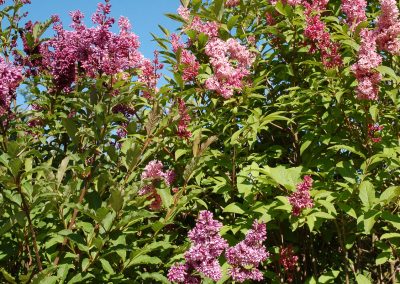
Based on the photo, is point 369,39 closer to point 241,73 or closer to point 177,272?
point 241,73

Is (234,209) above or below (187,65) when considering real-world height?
below

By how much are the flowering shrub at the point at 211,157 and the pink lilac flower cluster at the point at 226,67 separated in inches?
0.5

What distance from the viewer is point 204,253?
213cm

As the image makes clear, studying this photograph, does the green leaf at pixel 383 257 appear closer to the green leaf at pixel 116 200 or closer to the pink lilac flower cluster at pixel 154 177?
the pink lilac flower cluster at pixel 154 177

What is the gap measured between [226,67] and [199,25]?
0.73 metres

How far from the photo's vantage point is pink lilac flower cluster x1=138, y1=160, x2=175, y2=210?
3.08m

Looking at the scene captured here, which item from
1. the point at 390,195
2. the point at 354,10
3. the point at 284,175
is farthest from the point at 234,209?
the point at 354,10

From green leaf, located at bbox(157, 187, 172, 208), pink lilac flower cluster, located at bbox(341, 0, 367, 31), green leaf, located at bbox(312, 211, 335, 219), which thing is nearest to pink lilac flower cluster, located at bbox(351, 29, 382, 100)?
pink lilac flower cluster, located at bbox(341, 0, 367, 31)

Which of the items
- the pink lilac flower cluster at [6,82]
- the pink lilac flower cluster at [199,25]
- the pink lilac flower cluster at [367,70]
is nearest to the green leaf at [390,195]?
the pink lilac flower cluster at [367,70]

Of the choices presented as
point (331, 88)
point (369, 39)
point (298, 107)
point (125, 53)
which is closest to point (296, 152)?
point (298, 107)

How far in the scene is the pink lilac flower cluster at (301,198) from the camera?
2693 millimetres

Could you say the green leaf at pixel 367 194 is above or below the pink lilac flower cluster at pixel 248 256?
above

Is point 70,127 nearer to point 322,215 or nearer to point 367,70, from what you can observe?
point 322,215

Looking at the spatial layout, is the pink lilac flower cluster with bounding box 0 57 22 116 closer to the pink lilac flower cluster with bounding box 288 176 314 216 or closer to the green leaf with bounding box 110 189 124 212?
the green leaf with bounding box 110 189 124 212
